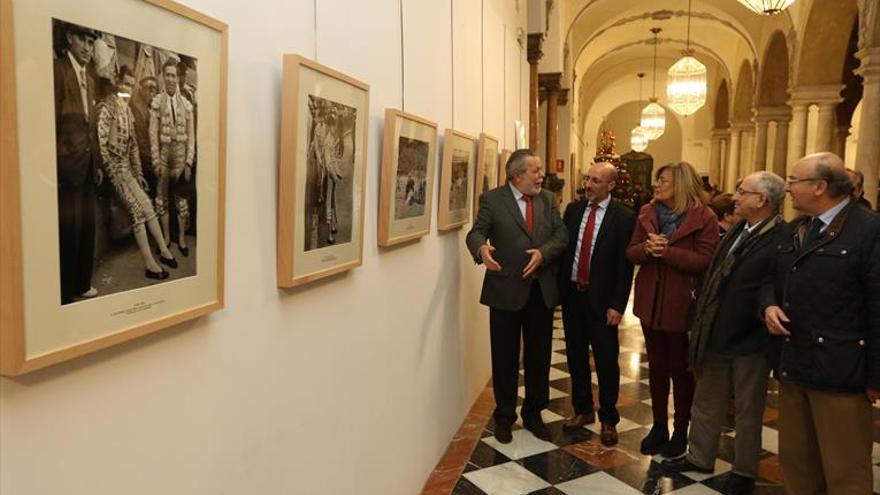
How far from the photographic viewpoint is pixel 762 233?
330 centimetres

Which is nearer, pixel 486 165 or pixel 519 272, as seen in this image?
pixel 519 272

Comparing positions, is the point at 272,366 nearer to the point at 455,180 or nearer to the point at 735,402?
the point at 455,180

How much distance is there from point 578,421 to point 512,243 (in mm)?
1487

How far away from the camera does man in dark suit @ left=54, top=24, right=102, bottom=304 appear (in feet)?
3.61

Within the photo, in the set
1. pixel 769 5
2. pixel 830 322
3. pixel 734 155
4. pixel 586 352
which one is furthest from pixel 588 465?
pixel 734 155

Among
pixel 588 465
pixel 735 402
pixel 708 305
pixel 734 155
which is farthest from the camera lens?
pixel 734 155

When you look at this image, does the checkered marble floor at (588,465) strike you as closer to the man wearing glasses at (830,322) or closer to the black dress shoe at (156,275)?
the man wearing glasses at (830,322)

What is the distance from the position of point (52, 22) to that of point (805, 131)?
12.7 metres

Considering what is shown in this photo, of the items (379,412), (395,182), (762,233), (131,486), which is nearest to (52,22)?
(131,486)

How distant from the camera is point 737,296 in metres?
3.40

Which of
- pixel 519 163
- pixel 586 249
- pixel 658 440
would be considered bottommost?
pixel 658 440

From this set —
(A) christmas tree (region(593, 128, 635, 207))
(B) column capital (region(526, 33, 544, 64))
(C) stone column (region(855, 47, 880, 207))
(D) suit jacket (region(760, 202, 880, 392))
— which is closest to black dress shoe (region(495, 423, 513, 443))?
(D) suit jacket (region(760, 202, 880, 392))

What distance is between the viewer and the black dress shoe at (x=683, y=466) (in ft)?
12.7

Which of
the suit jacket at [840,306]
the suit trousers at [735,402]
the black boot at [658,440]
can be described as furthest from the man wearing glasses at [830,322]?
the black boot at [658,440]
